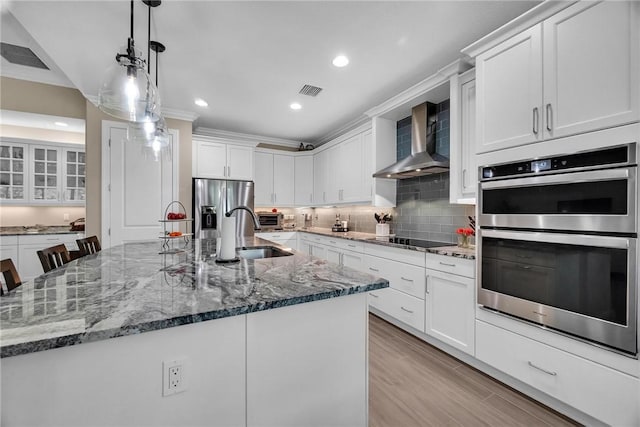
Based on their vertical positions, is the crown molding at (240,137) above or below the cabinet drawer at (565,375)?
above

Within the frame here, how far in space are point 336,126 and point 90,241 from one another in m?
3.57

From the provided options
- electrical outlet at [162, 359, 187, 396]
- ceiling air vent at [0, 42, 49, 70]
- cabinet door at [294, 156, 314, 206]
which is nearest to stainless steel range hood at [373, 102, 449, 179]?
cabinet door at [294, 156, 314, 206]

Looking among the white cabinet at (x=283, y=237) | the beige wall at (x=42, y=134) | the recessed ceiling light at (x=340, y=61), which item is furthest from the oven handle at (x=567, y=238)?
the beige wall at (x=42, y=134)

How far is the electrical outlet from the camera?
0.86 meters

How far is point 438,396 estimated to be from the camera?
1813 millimetres

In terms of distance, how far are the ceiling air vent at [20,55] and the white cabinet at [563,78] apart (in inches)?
171

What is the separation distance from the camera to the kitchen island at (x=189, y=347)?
0.74 meters

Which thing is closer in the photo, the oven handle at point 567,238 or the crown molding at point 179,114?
the oven handle at point 567,238

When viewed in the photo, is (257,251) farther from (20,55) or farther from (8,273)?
(20,55)

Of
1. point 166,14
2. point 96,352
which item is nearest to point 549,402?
point 96,352

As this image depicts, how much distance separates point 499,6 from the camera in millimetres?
1883

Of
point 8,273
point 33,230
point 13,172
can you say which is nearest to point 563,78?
point 8,273

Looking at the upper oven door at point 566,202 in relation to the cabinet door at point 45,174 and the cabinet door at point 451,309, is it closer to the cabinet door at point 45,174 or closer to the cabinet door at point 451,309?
the cabinet door at point 451,309

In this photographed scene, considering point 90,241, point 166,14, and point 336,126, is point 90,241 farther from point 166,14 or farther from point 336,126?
point 336,126
